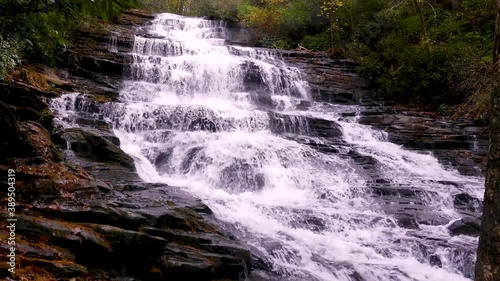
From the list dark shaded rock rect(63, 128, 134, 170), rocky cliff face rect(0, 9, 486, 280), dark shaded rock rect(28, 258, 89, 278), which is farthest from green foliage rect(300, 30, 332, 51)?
dark shaded rock rect(28, 258, 89, 278)

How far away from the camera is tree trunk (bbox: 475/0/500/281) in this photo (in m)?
2.12

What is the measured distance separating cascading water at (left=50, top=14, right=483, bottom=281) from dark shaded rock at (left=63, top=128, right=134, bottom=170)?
795 mm

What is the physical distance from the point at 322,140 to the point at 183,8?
3112 cm

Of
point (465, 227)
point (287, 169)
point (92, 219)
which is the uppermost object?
point (92, 219)

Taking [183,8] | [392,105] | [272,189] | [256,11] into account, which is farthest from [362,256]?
[183,8]

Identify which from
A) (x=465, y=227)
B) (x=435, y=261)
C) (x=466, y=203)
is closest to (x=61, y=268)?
(x=435, y=261)

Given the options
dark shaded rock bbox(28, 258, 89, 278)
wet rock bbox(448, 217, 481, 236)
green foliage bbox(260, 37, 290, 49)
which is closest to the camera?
dark shaded rock bbox(28, 258, 89, 278)

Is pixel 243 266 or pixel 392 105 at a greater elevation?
pixel 392 105

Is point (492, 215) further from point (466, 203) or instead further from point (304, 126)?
point (304, 126)

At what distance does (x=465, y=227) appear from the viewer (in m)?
8.16

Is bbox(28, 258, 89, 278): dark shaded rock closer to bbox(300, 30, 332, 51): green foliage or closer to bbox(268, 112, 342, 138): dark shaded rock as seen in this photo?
bbox(268, 112, 342, 138): dark shaded rock

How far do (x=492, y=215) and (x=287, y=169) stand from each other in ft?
28.2

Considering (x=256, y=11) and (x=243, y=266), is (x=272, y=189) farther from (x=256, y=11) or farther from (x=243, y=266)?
(x=256, y=11)

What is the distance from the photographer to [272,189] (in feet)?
32.4
